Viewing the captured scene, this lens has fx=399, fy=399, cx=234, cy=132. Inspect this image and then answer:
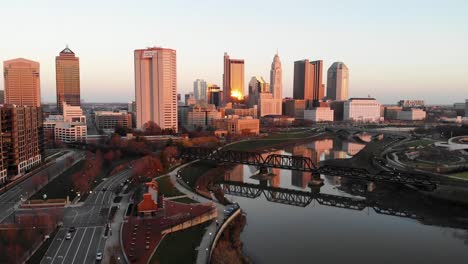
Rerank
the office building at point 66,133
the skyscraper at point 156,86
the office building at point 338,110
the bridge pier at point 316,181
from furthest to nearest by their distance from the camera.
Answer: the office building at point 338,110 < the skyscraper at point 156,86 < the office building at point 66,133 < the bridge pier at point 316,181

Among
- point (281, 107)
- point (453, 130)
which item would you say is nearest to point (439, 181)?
point (453, 130)

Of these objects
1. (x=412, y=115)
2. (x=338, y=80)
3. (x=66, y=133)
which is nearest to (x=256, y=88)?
(x=338, y=80)

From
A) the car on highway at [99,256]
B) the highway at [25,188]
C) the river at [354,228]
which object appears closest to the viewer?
the car on highway at [99,256]

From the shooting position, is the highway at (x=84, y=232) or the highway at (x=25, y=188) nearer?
the highway at (x=84, y=232)

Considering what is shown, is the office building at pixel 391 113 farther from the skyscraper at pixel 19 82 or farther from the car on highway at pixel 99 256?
the car on highway at pixel 99 256

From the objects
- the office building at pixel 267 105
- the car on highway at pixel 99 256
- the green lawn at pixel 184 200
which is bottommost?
the car on highway at pixel 99 256

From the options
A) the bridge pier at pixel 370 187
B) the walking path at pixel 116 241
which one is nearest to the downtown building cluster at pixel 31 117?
the walking path at pixel 116 241

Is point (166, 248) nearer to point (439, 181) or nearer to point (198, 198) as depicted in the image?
point (198, 198)
